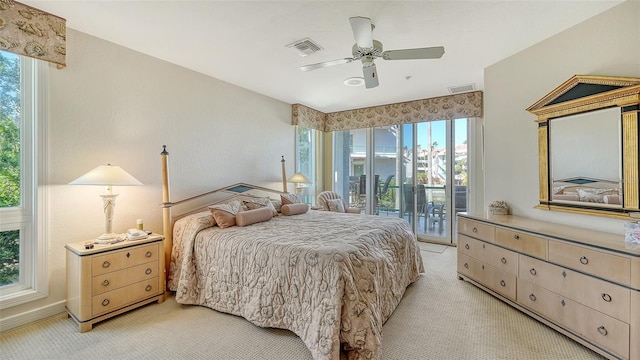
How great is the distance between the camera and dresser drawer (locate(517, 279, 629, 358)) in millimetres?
1805

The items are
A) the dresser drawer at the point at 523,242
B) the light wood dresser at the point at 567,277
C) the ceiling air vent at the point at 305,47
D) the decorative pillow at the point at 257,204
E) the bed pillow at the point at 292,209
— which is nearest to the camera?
the light wood dresser at the point at 567,277

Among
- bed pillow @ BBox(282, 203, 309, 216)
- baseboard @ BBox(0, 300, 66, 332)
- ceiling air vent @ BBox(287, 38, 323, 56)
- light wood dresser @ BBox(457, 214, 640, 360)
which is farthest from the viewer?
bed pillow @ BBox(282, 203, 309, 216)

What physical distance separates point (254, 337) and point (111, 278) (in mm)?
1427

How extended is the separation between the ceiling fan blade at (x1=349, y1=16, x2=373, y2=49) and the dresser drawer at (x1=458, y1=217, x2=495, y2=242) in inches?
90.4

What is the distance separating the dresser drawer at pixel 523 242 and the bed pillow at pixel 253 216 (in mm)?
2607

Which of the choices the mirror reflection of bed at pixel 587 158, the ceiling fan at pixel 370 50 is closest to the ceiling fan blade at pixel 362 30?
the ceiling fan at pixel 370 50

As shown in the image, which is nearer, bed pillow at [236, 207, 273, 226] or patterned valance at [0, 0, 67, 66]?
patterned valance at [0, 0, 67, 66]

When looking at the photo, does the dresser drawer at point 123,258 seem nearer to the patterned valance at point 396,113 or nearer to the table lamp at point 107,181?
the table lamp at point 107,181

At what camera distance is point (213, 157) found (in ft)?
12.6

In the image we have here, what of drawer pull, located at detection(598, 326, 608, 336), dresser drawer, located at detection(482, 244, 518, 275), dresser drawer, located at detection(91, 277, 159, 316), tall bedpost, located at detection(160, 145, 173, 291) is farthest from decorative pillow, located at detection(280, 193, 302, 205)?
drawer pull, located at detection(598, 326, 608, 336)

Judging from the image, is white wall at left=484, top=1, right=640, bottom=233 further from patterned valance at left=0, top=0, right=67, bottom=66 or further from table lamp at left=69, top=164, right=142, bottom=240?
patterned valance at left=0, top=0, right=67, bottom=66

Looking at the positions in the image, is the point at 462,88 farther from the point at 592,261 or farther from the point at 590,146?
the point at 592,261

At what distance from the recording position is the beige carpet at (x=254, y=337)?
1973 millimetres

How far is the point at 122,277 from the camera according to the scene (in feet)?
8.08
